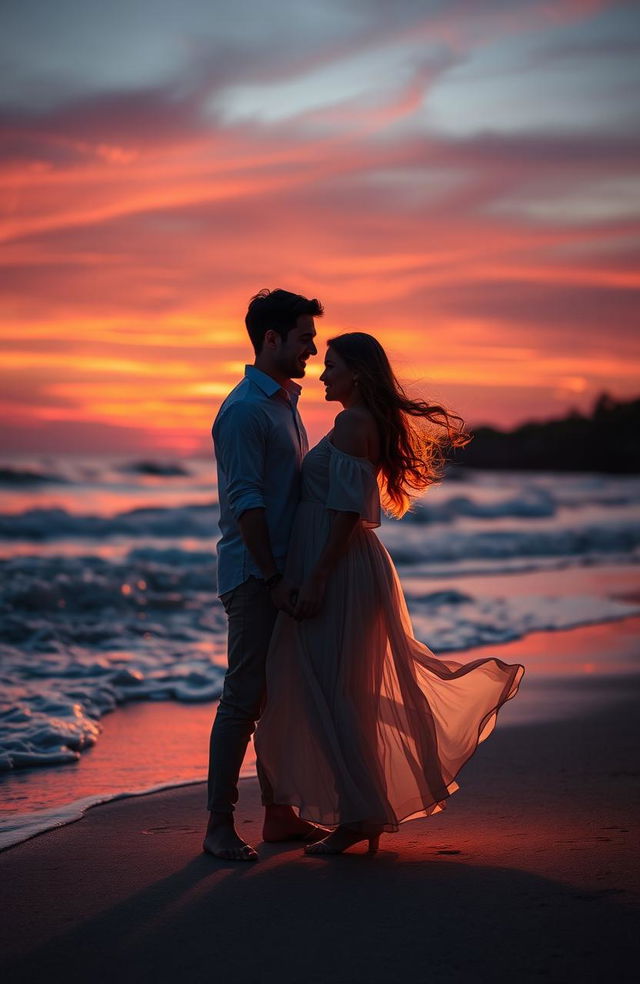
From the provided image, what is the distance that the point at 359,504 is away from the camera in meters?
3.85

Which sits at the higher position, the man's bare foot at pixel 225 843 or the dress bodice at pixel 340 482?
the dress bodice at pixel 340 482

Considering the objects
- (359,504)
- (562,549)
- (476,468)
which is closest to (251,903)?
(359,504)

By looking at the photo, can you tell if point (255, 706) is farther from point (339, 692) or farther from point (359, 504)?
point (359, 504)

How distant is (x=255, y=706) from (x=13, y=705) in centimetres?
316

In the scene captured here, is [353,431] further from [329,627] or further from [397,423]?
[329,627]

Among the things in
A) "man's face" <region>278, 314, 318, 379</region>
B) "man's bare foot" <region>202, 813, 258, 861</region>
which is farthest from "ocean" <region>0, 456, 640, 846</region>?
"man's face" <region>278, 314, 318, 379</region>

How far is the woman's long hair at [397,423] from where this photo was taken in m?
3.96

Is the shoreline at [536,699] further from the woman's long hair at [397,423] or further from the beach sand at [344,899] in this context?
the woman's long hair at [397,423]

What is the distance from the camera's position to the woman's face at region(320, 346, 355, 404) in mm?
3988

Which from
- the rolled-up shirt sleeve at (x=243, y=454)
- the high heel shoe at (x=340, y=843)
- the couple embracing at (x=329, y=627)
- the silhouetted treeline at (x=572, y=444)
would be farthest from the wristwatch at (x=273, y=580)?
the silhouetted treeline at (x=572, y=444)

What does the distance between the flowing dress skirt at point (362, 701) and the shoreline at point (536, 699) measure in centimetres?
107

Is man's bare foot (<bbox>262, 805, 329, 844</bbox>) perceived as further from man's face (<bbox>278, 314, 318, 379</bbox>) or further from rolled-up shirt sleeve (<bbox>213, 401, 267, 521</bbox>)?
man's face (<bbox>278, 314, 318, 379</bbox>)

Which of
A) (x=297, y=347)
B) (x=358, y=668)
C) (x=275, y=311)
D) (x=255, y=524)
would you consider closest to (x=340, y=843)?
(x=358, y=668)

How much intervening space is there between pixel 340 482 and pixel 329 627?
21.5 inches
